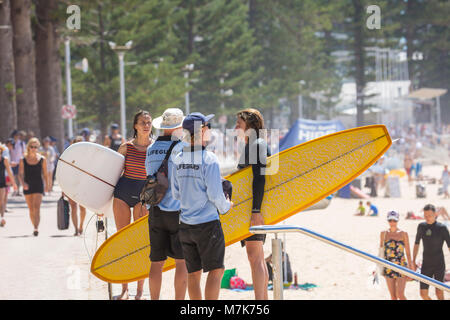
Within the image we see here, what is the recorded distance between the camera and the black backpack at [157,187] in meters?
5.45

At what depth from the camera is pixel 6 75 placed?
2302cm

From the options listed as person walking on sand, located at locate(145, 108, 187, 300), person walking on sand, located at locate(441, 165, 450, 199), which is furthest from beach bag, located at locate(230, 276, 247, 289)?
person walking on sand, located at locate(441, 165, 450, 199)

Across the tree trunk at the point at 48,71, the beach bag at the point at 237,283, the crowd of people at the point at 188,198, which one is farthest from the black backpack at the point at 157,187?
the tree trunk at the point at 48,71

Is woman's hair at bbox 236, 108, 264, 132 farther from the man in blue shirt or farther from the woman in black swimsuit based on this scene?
the woman in black swimsuit

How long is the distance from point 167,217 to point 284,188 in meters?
Answer: 1.62

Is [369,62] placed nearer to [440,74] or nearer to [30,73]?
[440,74]

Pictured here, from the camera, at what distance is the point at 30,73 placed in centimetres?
2534

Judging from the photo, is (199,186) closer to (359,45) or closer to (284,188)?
(284,188)

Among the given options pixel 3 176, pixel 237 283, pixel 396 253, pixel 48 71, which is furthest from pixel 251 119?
pixel 48 71

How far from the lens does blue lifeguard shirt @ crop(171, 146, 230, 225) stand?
16.1 ft

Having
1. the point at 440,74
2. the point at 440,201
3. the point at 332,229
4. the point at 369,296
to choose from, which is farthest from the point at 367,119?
the point at 369,296

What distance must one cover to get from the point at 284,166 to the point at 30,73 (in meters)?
19.8

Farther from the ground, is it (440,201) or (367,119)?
(367,119)

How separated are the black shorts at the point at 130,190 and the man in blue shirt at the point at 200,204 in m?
1.73
